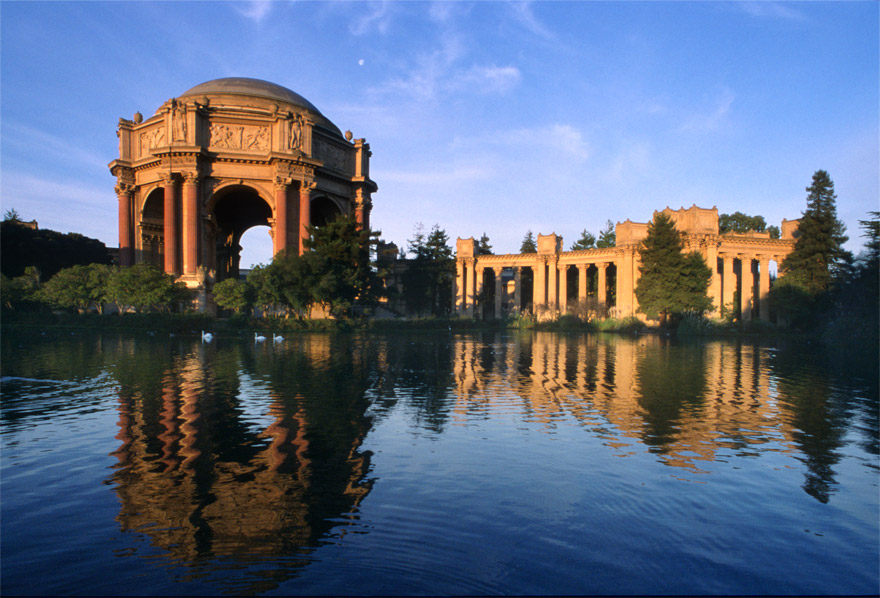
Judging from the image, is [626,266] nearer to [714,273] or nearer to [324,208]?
[714,273]

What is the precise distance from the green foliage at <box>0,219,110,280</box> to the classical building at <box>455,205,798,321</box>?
41563 millimetres

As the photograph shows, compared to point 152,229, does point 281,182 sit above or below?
above

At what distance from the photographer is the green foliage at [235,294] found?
38938mm

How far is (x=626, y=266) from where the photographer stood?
56156 mm

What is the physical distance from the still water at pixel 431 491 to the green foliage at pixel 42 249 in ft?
173

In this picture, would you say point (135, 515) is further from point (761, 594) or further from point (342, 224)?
point (342, 224)

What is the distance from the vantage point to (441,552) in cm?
477

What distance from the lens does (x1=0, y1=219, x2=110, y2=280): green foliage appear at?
180ft

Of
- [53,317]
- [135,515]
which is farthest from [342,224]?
[135,515]

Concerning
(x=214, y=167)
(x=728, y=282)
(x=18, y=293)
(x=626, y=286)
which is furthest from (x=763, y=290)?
(x=18, y=293)

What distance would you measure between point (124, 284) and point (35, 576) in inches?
1501

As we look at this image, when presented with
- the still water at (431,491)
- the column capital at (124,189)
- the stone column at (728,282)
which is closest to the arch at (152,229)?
the column capital at (124,189)

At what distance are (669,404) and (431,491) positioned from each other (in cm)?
720

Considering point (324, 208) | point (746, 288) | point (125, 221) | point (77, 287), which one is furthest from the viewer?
point (746, 288)
